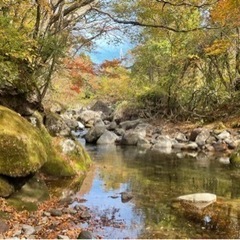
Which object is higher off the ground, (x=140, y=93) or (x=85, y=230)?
(x=140, y=93)

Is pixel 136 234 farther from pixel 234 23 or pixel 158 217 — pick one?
pixel 234 23

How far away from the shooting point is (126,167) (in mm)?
12906

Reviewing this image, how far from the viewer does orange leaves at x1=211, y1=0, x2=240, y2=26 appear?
15.3 m

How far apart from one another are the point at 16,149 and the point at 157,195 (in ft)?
11.6

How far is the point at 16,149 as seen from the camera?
285 inches


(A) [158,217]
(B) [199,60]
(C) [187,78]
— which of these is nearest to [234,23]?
(B) [199,60]

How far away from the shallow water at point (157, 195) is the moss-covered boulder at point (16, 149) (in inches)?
58.7

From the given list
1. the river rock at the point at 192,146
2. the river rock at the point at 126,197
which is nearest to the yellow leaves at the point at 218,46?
the river rock at the point at 192,146

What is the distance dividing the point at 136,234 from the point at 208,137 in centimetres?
1409

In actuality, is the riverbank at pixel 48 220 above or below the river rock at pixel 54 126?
below

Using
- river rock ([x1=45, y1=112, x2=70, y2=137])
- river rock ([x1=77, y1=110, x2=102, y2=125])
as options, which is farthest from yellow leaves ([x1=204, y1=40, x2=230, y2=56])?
river rock ([x1=77, y1=110, x2=102, y2=125])

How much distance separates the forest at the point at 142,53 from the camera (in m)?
11.8

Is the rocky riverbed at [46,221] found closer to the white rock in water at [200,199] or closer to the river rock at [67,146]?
the white rock in water at [200,199]

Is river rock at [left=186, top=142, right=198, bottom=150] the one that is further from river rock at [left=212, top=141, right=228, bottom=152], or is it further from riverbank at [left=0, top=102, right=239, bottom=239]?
riverbank at [left=0, top=102, right=239, bottom=239]
